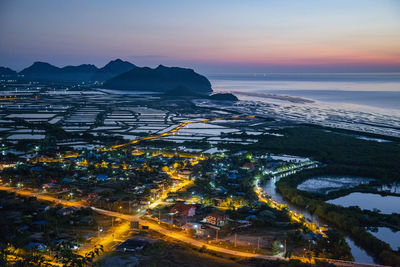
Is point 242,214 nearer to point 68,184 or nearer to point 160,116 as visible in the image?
point 68,184

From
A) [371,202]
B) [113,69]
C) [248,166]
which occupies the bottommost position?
[371,202]

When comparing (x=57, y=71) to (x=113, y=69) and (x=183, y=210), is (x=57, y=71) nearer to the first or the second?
(x=113, y=69)

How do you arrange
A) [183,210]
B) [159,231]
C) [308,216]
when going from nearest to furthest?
[159,231], [183,210], [308,216]

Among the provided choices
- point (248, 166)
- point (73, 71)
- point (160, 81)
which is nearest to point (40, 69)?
point (73, 71)

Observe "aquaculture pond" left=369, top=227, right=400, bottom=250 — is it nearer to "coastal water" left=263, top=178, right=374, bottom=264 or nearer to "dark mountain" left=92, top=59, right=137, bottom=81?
"coastal water" left=263, top=178, right=374, bottom=264

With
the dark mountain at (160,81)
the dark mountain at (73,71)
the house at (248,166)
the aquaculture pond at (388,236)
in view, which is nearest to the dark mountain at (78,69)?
the dark mountain at (73,71)

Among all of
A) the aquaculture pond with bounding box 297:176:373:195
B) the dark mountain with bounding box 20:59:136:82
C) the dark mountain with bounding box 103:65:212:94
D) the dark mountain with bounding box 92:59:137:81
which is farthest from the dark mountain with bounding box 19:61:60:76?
the aquaculture pond with bounding box 297:176:373:195

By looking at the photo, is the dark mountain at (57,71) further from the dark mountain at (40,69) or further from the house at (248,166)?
the house at (248,166)

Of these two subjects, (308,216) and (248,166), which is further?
(248,166)
